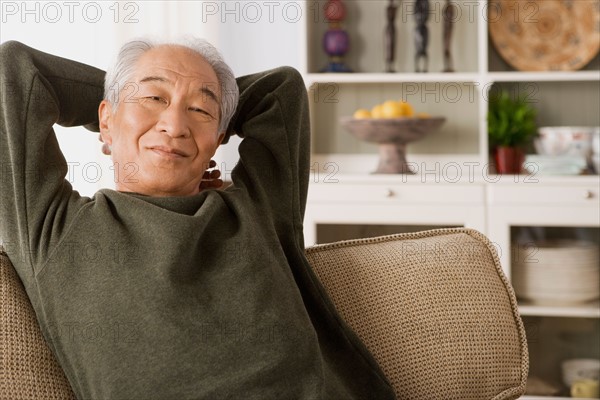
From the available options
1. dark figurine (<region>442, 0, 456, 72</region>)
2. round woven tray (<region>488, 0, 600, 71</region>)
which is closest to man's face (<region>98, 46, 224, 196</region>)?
dark figurine (<region>442, 0, 456, 72</region>)

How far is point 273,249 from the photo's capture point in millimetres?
1544

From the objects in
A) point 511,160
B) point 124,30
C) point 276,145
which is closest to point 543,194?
point 511,160

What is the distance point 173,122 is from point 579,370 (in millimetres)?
2339

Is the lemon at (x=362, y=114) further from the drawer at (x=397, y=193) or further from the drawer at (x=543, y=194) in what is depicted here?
the drawer at (x=543, y=194)

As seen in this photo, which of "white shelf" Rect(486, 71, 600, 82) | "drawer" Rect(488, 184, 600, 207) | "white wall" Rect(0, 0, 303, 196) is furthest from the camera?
"white shelf" Rect(486, 71, 600, 82)

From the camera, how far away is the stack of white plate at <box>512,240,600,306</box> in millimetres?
3201

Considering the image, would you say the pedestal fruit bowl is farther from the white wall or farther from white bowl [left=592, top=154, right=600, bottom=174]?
white bowl [left=592, top=154, right=600, bottom=174]

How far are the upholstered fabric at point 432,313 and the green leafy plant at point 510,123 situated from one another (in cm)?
180

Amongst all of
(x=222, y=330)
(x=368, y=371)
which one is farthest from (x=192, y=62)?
(x=368, y=371)

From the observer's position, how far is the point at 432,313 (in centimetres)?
156

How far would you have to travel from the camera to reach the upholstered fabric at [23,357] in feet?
4.25

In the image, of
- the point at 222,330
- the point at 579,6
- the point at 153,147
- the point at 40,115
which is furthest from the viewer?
the point at 579,6

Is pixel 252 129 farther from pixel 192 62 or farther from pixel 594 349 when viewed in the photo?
pixel 594 349

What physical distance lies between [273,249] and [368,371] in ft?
0.91
